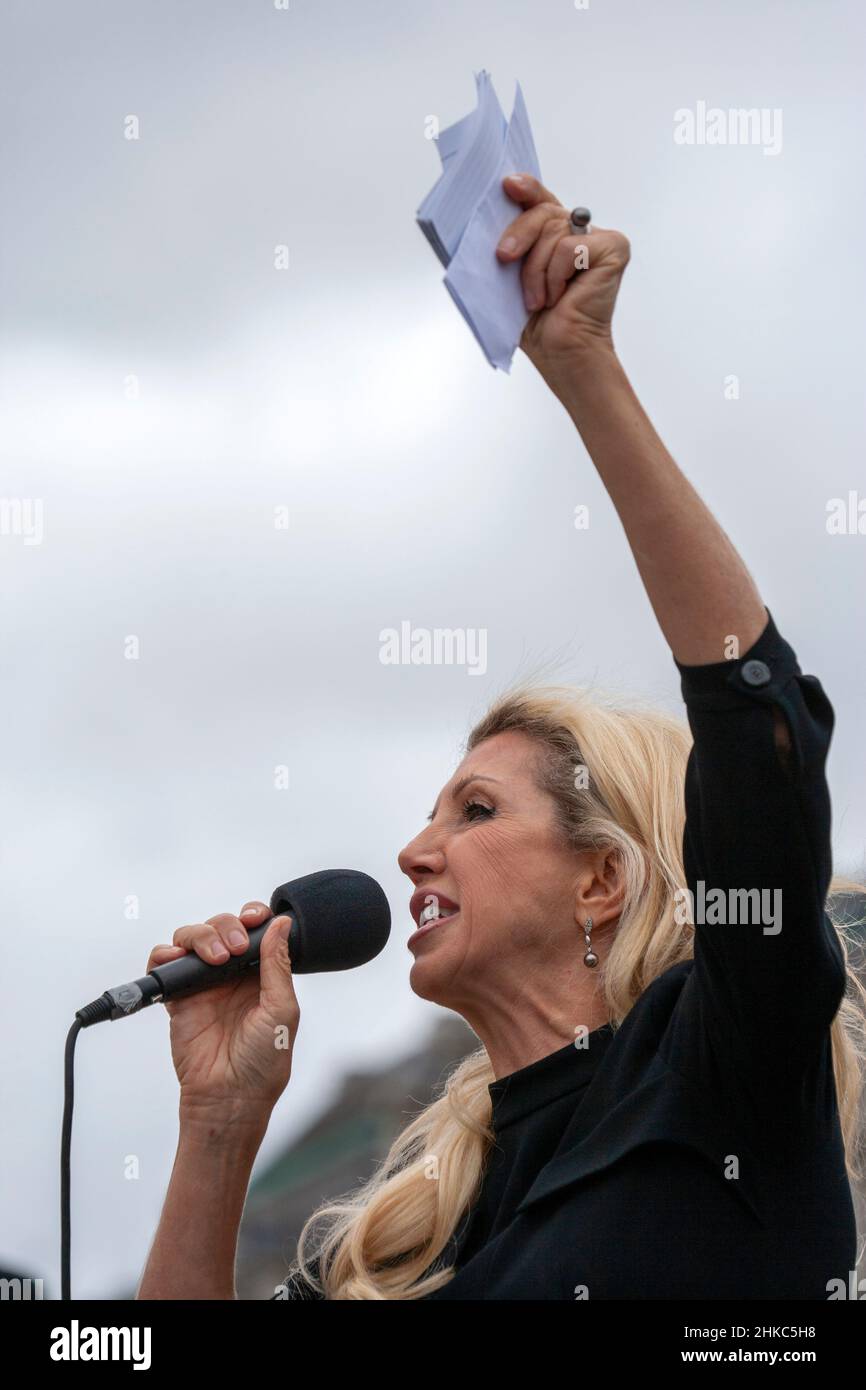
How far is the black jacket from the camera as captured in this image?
2.42m

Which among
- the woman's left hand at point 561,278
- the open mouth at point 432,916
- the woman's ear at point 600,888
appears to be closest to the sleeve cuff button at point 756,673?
the woman's left hand at point 561,278

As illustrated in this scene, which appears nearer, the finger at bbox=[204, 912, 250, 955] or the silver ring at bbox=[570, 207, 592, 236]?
the silver ring at bbox=[570, 207, 592, 236]

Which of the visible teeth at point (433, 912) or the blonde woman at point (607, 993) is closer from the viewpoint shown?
the blonde woman at point (607, 993)

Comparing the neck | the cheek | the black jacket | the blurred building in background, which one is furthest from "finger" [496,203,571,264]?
the blurred building in background

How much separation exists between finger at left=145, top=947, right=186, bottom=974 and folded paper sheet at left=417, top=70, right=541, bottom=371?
Answer: 1.57m

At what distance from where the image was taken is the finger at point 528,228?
2250 millimetres

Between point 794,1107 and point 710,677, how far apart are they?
0.73 m

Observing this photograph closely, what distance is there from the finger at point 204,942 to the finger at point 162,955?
1 cm

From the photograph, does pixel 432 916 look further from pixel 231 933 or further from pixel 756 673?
pixel 756 673

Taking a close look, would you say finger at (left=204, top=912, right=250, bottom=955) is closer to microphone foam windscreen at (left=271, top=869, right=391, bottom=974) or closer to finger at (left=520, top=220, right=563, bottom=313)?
microphone foam windscreen at (left=271, top=869, right=391, bottom=974)

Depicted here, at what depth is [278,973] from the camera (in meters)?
3.36

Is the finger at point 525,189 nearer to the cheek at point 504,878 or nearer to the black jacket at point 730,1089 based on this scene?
the black jacket at point 730,1089
